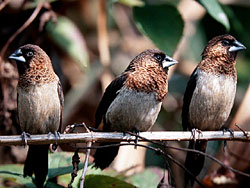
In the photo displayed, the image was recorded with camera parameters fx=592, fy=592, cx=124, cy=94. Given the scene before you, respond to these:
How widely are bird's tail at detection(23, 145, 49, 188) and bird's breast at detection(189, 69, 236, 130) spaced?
1.30 meters

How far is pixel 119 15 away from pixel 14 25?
9.01 ft

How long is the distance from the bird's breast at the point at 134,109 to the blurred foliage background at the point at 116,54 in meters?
0.40

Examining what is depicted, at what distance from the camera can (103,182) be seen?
4.04 meters

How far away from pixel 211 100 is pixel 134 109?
0.71 m

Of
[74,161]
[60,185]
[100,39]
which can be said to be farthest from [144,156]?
[74,161]

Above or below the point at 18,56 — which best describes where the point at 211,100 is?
below

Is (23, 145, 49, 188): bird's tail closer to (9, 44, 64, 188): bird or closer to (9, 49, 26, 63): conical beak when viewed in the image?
(9, 44, 64, 188): bird

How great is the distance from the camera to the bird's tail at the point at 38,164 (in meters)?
4.26

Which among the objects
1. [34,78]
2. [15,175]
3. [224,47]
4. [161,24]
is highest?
[161,24]

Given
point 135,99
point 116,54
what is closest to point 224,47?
point 135,99

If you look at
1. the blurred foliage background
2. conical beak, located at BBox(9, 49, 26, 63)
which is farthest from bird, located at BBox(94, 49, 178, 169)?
conical beak, located at BBox(9, 49, 26, 63)

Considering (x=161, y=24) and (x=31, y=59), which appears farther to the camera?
(x=161, y=24)

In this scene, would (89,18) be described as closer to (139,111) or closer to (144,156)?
(144,156)

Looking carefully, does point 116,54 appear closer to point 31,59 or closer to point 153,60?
point 153,60
